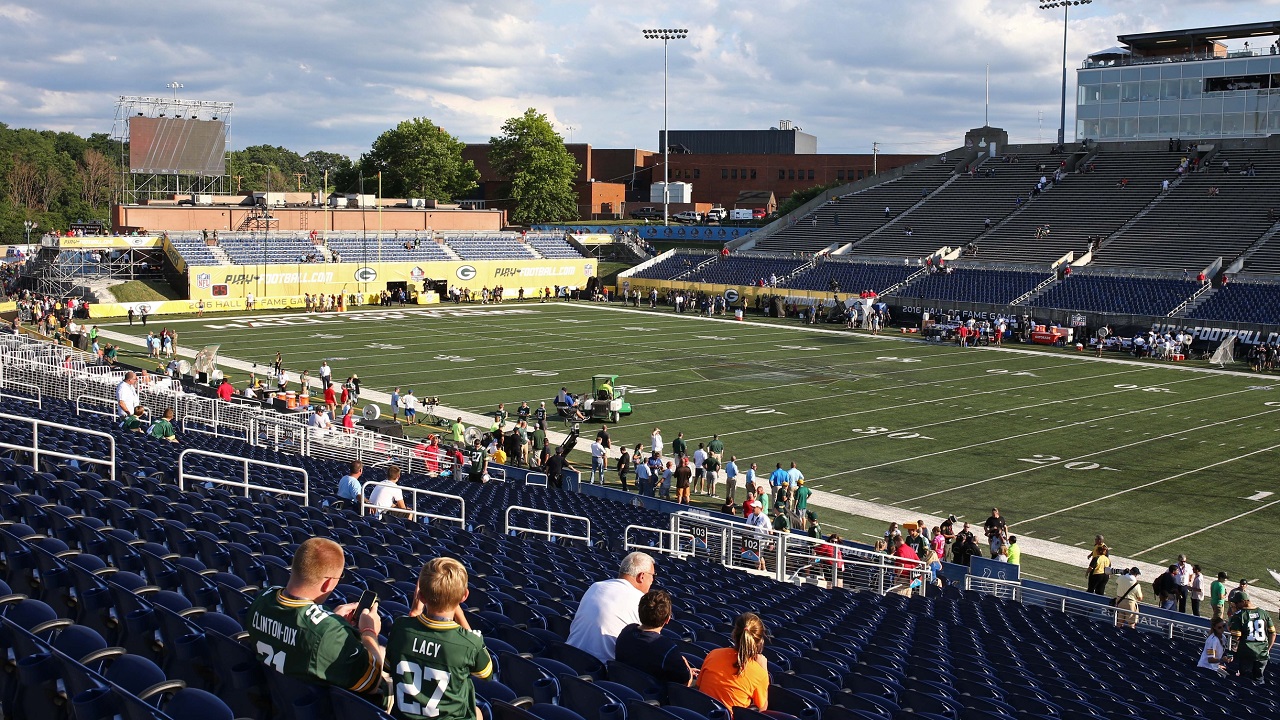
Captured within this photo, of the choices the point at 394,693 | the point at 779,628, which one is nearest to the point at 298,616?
the point at 394,693

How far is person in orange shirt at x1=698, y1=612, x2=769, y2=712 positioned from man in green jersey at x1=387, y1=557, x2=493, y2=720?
5.07 feet

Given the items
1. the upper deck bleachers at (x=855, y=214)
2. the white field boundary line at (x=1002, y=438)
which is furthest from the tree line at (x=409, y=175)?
the white field boundary line at (x=1002, y=438)

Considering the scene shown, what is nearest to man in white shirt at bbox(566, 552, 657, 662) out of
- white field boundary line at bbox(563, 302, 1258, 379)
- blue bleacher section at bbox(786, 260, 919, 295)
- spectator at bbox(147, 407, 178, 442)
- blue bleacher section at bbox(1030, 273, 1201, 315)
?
spectator at bbox(147, 407, 178, 442)

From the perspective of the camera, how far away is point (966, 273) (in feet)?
190

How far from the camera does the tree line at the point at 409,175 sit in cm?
9350

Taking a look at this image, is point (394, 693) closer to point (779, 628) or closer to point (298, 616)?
point (298, 616)

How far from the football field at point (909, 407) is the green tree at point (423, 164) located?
4329 cm

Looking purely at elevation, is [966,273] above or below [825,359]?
above

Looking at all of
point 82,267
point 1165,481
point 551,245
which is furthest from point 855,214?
point 1165,481

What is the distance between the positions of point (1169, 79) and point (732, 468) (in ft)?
177

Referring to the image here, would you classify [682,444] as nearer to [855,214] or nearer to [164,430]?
[164,430]

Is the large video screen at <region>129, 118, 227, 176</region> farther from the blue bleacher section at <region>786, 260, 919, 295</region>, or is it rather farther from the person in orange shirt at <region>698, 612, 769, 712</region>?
the person in orange shirt at <region>698, 612, 769, 712</region>

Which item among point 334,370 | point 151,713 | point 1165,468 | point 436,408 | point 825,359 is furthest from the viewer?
point 825,359

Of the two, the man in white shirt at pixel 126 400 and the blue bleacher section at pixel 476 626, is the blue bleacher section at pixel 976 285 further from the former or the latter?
the man in white shirt at pixel 126 400
